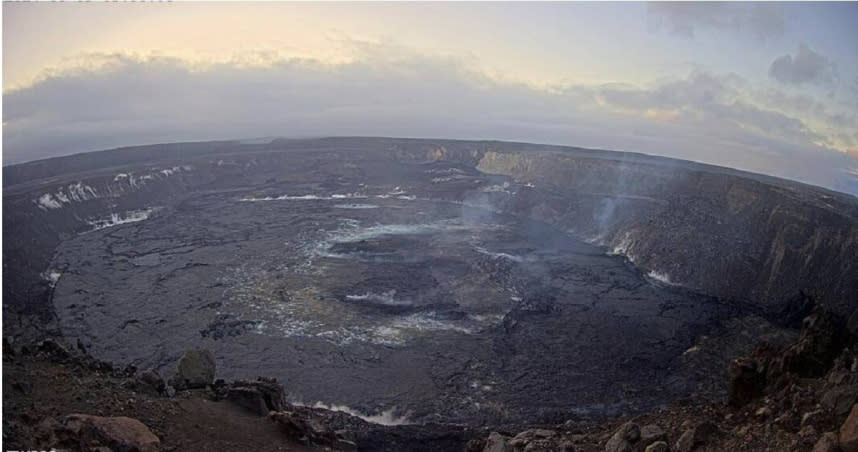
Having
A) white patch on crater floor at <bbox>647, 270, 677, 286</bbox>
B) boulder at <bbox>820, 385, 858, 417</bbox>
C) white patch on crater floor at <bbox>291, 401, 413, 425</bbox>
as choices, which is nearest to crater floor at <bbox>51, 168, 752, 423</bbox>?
white patch on crater floor at <bbox>291, 401, 413, 425</bbox>

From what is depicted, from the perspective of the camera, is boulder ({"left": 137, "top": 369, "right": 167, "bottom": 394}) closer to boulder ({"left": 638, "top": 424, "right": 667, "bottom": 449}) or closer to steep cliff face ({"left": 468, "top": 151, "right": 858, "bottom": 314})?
boulder ({"left": 638, "top": 424, "right": 667, "bottom": 449})

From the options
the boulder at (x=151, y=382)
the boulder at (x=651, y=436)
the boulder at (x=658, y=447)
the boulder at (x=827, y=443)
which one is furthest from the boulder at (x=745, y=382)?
the boulder at (x=151, y=382)

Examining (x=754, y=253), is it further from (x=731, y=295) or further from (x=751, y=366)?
(x=751, y=366)

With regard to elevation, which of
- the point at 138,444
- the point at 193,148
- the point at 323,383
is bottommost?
the point at 323,383

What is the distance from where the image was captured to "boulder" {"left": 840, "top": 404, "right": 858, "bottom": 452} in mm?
7301

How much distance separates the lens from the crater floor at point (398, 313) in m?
21.2

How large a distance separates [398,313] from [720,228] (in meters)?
21.5

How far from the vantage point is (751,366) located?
453 inches

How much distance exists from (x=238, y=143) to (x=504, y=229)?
60.6 metres

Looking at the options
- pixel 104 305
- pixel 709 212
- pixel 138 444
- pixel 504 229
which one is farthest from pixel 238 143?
pixel 138 444

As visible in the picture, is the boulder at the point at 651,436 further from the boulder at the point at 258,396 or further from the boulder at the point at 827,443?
the boulder at the point at 258,396

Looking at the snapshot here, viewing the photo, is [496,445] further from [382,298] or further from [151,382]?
[382,298]

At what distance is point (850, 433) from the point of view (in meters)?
7.40

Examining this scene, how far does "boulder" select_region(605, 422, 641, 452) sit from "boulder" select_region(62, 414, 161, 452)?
24.4ft
